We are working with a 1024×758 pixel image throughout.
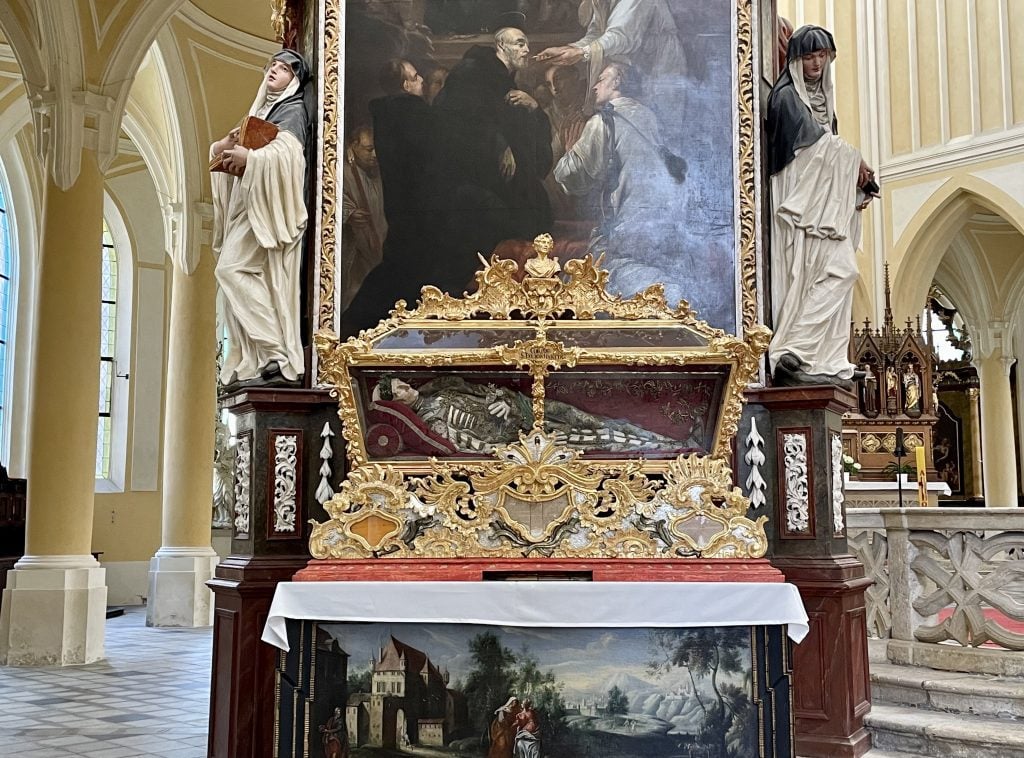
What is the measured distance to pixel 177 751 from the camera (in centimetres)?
636

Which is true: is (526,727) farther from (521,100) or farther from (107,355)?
(107,355)

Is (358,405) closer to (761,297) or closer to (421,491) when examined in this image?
(421,491)

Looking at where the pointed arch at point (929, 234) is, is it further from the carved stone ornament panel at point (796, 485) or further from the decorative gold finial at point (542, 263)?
the decorative gold finial at point (542, 263)

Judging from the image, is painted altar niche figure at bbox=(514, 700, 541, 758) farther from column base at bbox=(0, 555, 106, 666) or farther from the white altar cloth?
column base at bbox=(0, 555, 106, 666)

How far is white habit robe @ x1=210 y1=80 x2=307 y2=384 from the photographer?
577cm

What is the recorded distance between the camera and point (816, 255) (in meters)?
5.91

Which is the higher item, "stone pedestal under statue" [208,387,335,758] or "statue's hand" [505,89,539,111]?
"statue's hand" [505,89,539,111]

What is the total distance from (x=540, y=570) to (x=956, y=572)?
2562 mm

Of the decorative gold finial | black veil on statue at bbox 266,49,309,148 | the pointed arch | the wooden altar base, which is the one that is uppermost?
the pointed arch

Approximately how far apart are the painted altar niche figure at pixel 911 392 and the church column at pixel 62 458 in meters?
11.7

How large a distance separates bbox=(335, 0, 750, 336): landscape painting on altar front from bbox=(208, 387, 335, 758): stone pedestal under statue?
0.57 metres

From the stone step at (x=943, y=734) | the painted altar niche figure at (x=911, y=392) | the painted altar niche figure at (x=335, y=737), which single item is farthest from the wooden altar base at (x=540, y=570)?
the painted altar niche figure at (x=911, y=392)

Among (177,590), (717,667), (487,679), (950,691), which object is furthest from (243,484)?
(177,590)

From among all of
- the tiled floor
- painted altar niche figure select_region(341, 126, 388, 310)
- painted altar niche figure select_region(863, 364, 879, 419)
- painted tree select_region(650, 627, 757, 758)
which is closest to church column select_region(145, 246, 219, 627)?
the tiled floor
